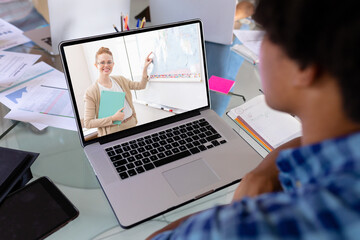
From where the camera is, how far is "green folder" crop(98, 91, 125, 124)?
2.72 feet

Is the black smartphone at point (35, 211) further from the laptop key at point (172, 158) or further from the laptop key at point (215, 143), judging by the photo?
the laptop key at point (215, 143)

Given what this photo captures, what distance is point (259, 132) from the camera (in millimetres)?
926

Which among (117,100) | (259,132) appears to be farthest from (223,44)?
(117,100)

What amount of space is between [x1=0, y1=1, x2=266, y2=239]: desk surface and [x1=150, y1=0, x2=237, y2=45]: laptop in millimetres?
264

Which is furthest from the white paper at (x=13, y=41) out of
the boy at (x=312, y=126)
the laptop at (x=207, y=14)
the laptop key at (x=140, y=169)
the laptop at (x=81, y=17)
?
the boy at (x=312, y=126)

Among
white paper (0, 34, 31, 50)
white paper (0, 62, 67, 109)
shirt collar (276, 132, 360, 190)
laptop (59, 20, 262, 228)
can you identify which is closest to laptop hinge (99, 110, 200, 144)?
laptop (59, 20, 262, 228)

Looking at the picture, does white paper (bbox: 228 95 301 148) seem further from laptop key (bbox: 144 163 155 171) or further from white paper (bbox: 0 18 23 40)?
white paper (bbox: 0 18 23 40)

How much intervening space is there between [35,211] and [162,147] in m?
0.33

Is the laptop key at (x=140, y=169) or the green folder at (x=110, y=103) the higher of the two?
the green folder at (x=110, y=103)

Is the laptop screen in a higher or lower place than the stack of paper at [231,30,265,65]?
higher

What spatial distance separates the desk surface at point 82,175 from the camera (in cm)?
69

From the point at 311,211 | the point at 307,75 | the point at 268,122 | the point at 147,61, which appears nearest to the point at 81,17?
the point at 147,61

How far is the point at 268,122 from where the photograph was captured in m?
0.95

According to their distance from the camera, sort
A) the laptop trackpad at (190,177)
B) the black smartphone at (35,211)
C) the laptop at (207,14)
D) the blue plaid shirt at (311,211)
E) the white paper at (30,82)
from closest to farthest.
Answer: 1. the blue plaid shirt at (311,211)
2. the black smartphone at (35,211)
3. the laptop trackpad at (190,177)
4. the white paper at (30,82)
5. the laptop at (207,14)
